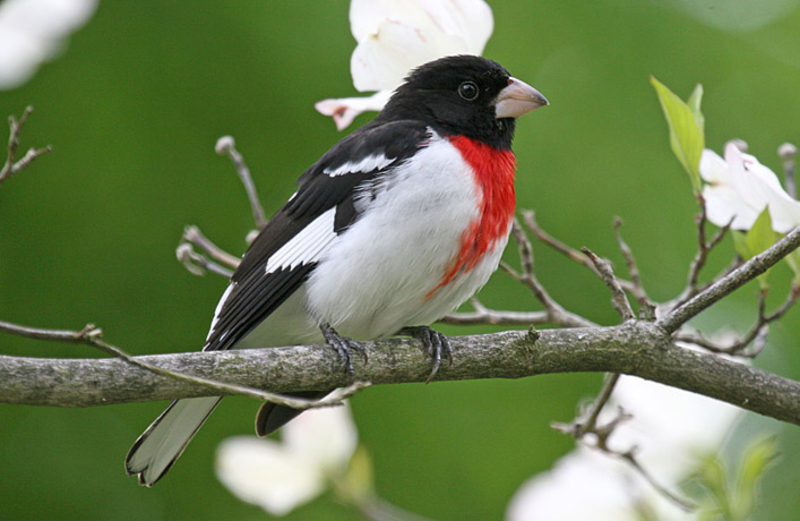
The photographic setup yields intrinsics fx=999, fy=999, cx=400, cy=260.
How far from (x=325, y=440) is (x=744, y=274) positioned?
1.20 metres

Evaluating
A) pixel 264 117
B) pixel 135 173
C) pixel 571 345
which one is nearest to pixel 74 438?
pixel 135 173

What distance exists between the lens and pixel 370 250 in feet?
9.18

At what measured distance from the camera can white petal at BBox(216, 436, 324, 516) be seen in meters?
2.68

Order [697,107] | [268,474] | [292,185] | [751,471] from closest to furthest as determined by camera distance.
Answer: [751,471] → [697,107] → [268,474] → [292,185]

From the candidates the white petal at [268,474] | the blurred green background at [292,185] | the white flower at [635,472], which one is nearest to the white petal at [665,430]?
the white flower at [635,472]

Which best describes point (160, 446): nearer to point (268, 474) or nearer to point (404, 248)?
point (268, 474)

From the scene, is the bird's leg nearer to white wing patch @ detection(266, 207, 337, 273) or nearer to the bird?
the bird

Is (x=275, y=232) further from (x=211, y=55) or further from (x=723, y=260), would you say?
(x=723, y=260)

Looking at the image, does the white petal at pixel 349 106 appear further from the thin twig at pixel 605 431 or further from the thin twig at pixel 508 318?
the thin twig at pixel 605 431

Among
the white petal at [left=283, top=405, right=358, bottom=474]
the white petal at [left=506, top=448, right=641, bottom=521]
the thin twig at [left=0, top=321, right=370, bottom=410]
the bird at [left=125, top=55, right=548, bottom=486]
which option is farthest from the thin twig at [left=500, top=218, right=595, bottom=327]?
the thin twig at [left=0, top=321, right=370, bottom=410]

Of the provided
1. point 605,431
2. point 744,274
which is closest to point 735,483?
point 605,431

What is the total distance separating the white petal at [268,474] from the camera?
106 inches

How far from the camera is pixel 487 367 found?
2484 millimetres

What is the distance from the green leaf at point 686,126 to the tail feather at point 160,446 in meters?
1.48
